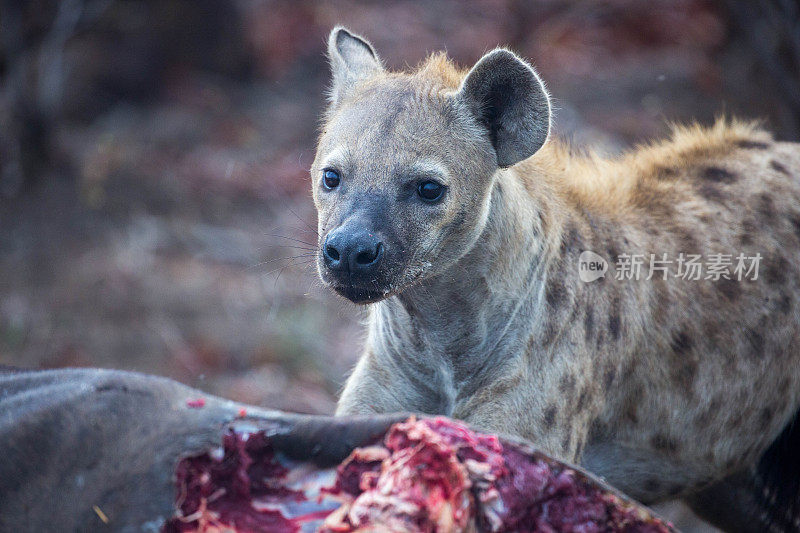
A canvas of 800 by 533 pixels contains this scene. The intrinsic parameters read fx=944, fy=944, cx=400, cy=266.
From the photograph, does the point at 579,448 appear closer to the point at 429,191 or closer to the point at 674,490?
the point at 674,490

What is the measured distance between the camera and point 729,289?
3.10m

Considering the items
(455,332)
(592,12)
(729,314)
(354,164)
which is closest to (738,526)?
(729,314)

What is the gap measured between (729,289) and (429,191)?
1182 mm

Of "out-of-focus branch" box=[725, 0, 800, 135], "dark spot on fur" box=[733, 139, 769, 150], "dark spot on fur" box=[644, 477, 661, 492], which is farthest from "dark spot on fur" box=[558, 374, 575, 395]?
"out-of-focus branch" box=[725, 0, 800, 135]

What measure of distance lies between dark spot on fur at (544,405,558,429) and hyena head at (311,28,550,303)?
19.7 inches

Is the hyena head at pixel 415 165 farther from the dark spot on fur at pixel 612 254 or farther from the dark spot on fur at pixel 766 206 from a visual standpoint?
the dark spot on fur at pixel 766 206

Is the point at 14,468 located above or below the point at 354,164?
below

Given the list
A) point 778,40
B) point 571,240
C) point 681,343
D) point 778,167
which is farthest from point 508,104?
point 778,40

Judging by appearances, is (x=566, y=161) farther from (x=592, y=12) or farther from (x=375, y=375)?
(x=592, y=12)

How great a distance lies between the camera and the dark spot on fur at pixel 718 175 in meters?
3.28

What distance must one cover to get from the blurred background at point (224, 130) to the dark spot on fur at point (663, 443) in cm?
228

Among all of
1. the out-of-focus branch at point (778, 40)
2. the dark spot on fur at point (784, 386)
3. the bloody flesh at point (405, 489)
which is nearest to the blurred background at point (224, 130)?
the out-of-focus branch at point (778, 40)

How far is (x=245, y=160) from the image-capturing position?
7371mm

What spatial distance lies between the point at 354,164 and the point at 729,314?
1.39m
